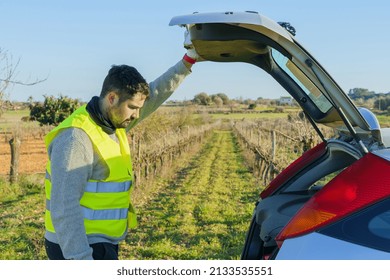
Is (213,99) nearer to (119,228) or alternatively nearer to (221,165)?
(221,165)

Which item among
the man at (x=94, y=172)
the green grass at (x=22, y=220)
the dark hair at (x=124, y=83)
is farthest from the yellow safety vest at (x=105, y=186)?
the green grass at (x=22, y=220)

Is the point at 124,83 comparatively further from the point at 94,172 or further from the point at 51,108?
the point at 51,108

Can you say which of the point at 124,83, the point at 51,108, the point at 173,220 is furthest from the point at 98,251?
the point at 51,108

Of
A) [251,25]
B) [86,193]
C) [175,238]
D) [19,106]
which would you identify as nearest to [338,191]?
[251,25]

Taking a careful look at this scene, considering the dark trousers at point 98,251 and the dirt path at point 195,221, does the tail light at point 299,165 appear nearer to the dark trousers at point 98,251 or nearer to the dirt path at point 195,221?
the dark trousers at point 98,251

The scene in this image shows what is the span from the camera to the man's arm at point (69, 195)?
236 cm

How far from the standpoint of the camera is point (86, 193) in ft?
8.52

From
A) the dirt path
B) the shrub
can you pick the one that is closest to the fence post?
the dirt path

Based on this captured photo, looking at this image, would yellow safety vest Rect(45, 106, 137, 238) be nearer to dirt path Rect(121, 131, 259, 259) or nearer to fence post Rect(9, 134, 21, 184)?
dirt path Rect(121, 131, 259, 259)

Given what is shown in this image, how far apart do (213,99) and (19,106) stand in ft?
245

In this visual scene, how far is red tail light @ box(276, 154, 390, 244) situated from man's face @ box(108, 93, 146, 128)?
1158mm

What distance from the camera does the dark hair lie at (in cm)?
253

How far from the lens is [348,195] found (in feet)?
5.61

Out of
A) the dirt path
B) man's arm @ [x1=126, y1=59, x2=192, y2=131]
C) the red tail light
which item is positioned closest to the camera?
the red tail light
